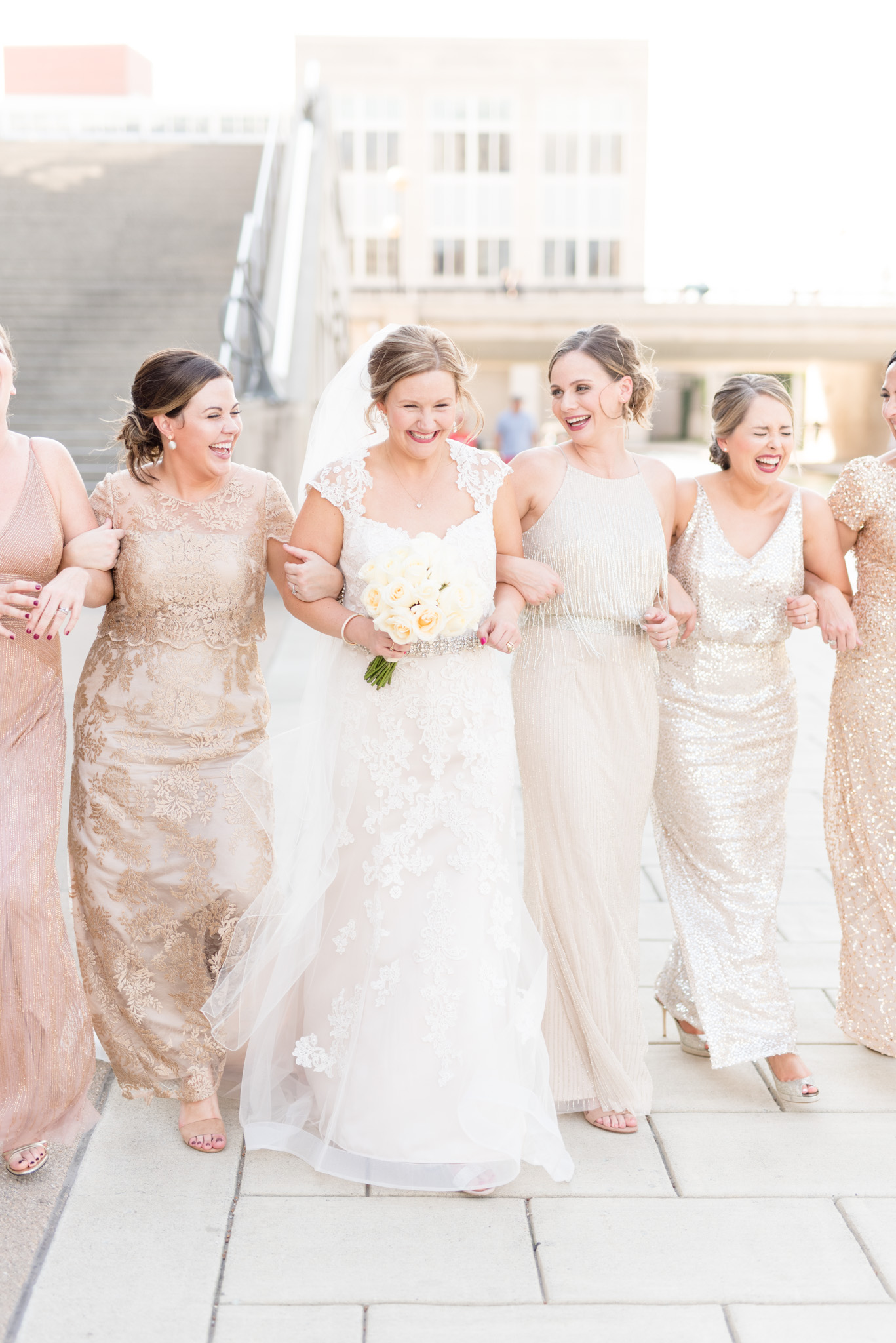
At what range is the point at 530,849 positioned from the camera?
354 cm

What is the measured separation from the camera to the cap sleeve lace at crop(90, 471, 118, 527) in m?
3.38

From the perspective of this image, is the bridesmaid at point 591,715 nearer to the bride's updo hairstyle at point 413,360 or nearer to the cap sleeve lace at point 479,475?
the cap sleeve lace at point 479,475

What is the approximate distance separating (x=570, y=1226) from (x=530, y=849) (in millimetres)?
1010

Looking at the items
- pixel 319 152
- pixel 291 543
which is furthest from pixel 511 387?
pixel 291 543

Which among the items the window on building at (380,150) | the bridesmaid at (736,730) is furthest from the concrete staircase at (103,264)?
the window on building at (380,150)

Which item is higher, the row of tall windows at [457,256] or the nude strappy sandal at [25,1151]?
the row of tall windows at [457,256]

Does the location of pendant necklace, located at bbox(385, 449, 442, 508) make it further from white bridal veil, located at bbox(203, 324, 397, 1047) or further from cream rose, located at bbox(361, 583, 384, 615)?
cream rose, located at bbox(361, 583, 384, 615)

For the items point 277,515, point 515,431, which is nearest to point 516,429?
point 515,431

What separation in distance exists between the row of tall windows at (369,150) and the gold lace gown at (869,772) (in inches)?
2251

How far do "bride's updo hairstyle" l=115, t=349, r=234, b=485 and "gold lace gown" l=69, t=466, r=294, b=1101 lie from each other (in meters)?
0.09

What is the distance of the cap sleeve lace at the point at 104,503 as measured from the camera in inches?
133

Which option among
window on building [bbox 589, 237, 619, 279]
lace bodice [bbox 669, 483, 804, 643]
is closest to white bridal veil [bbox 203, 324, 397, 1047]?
lace bodice [bbox 669, 483, 804, 643]

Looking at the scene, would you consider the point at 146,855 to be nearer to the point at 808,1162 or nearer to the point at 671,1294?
the point at 671,1294

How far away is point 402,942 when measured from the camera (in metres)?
3.25
